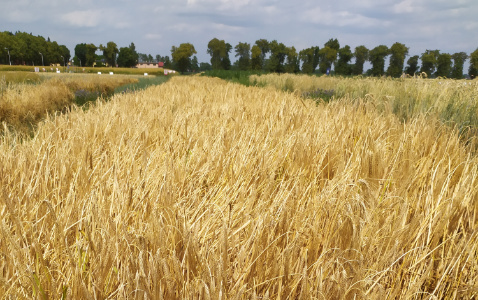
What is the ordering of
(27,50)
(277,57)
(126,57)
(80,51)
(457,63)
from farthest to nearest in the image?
(80,51)
(126,57)
(27,50)
(457,63)
(277,57)

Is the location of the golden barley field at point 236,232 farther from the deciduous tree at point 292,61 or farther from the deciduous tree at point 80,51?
the deciduous tree at point 80,51

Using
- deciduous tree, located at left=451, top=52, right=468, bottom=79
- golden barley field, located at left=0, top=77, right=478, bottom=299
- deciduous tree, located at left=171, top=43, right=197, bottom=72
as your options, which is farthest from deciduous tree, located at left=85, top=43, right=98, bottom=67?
golden barley field, located at left=0, top=77, right=478, bottom=299

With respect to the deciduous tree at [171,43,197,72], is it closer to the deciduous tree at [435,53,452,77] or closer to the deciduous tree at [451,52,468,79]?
the deciduous tree at [435,53,452,77]

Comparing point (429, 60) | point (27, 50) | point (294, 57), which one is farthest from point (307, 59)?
point (27, 50)

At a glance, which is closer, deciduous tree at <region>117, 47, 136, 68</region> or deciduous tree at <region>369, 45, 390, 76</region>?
deciduous tree at <region>369, 45, 390, 76</region>

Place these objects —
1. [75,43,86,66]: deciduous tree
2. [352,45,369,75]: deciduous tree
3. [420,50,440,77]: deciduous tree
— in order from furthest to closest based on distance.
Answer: [75,43,86,66]: deciduous tree, [352,45,369,75]: deciduous tree, [420,50,440,77]: deciduous tree

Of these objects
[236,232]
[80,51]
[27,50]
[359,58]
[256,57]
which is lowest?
[236,232]

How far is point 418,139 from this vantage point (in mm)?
2965

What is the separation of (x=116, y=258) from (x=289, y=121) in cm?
248

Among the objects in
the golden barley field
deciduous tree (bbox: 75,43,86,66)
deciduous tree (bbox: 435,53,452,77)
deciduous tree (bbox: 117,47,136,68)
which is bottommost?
the golden barley field

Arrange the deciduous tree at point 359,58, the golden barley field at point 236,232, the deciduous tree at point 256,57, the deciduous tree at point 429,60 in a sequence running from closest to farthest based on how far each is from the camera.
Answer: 1. the golden barley field at point 236,232
2. the deciduous tree at point 429,60
3. the deciduous tree at point 256,57
4. the deciduous tree at point 359,58

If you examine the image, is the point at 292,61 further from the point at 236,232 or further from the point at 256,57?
the point at 236,232

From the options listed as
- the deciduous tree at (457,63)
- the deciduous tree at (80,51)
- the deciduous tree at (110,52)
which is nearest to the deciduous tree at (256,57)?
the deciduous tree at (457,63)

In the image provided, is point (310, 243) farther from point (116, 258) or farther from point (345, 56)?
point (345, 56)
